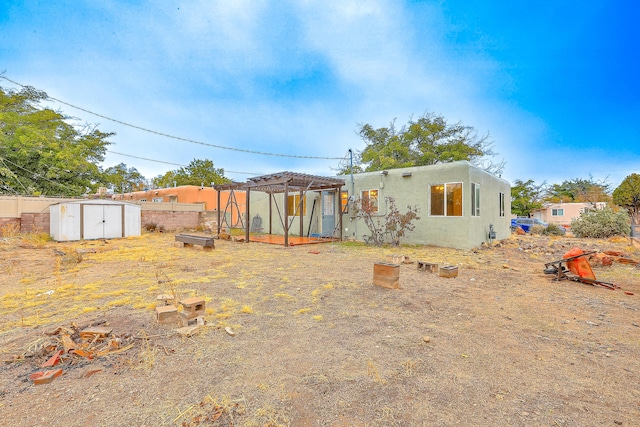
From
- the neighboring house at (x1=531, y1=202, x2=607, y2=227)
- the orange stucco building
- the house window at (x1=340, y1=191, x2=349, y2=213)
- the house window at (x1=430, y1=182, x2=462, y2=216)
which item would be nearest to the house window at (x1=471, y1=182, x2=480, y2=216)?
the house window at (x1=430, y1=182, x2=462, y2=216)

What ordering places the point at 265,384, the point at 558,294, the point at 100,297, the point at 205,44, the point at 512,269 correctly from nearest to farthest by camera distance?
the point at 265,384, the point at 100,297, the point at 558,294, the point at 512,269, the point at 205,44

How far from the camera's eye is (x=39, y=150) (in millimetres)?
15688

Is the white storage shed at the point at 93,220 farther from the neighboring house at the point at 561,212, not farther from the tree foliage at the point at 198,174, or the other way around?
the neighboring house at the point at 561,212

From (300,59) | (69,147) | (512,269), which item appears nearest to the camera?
(512,269)

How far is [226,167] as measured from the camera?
3347 centimetres

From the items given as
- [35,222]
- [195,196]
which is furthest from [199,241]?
[195,196]

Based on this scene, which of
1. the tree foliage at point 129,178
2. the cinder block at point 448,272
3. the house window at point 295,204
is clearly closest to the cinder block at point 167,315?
the cinder block at point 448,272

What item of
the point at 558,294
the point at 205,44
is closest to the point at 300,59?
the point at 205,44

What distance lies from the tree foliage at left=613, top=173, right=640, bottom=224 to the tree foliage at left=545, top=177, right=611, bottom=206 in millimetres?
10314

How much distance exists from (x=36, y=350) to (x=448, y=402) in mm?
3650

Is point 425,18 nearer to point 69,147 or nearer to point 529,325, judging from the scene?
point 529,325

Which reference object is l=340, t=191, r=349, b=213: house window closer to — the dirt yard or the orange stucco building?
the dirt yard

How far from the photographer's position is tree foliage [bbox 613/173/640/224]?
65.3 feet

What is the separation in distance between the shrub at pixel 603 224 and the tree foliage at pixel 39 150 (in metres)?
29.1
